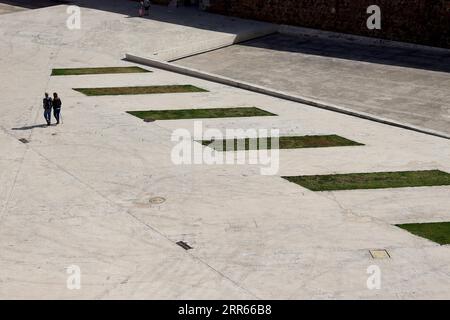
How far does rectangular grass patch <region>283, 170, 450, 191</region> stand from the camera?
2155 centimetres

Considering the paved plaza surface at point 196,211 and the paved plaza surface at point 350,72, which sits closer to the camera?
the paved plaza surface at point 196,211

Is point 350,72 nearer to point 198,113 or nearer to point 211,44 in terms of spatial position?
point 211,44

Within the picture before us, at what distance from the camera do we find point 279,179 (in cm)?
2202

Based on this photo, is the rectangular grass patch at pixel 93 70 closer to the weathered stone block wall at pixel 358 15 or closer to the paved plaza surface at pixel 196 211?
the paved plaza surface at pixel 196 211

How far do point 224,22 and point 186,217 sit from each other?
80.1 feet

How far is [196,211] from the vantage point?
19.9 meters

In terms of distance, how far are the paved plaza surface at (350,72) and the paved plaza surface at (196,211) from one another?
1427 mm

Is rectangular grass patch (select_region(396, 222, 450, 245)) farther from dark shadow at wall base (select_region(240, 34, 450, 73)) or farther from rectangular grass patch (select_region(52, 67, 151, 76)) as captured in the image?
rectangular grass patch (select_region(52, 67, 151, 76))

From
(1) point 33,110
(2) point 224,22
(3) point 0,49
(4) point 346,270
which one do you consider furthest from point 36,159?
(2) point 224,22

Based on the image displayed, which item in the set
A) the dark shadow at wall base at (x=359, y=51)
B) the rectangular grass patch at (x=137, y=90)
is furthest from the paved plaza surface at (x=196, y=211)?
the dark shadow at wall base at (x=359, y=51)

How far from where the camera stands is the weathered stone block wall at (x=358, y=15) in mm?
36031

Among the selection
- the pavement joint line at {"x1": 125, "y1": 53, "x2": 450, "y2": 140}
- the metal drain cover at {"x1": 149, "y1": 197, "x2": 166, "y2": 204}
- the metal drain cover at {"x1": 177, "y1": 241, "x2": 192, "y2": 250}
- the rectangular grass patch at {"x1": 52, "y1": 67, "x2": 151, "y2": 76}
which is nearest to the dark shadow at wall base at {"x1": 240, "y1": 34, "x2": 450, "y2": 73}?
the pavement joint line at {"x1": 125, "y1": 53, "x2": 450, "y2": 140}

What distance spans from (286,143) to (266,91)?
626 centimetres

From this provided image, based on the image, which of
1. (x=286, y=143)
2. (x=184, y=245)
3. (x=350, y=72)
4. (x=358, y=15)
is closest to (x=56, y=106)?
(x=286, y=143)
